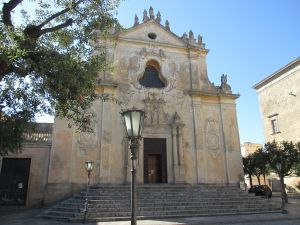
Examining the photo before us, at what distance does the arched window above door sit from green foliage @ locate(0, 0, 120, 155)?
27.1ft

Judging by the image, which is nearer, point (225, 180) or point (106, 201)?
point (106, 201)

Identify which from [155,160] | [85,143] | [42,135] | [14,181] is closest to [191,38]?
[155,160]

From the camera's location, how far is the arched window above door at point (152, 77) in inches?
798

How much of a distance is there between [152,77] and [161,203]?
10152 mm

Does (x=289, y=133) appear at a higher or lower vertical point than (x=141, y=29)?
lower

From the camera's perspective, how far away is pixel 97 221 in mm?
11555

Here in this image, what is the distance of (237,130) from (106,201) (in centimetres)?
1138

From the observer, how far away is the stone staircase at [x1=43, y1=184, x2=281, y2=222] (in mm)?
12352

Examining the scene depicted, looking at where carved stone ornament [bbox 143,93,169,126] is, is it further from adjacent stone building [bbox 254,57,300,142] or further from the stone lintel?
adjacent stone building [bbox 254,57,300,142]

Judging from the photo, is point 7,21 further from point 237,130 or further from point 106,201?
point 237,130

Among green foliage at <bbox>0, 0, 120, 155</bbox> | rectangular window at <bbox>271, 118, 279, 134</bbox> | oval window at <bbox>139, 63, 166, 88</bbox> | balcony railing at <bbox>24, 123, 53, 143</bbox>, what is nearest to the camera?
green foliage at <bbox>0, 0, 120, 155</bbox>

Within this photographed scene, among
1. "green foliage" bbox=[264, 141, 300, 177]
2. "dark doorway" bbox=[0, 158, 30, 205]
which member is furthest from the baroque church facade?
"green foliage" bbox=[264, 141, 300, 177]

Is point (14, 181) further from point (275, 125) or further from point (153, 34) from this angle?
point (275, 125)

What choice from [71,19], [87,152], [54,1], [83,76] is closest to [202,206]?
[87,152]
